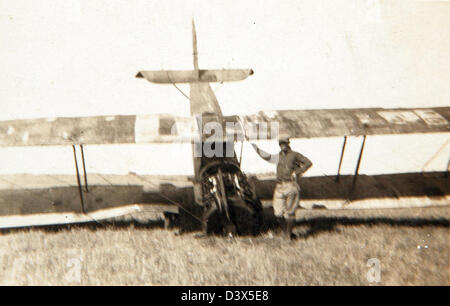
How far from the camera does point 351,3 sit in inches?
582

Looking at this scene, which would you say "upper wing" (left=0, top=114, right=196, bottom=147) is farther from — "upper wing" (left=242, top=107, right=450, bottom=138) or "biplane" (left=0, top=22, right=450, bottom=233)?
"upper wing" (left=242, top=107, right=450, bottom=138)

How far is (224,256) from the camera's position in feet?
26.0

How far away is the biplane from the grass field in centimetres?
46

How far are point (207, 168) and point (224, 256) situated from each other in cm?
200

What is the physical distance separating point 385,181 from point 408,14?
7.59m

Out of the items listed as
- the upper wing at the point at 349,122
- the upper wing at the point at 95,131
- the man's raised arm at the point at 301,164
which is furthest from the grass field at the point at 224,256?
the upper wing at the point at 349,122

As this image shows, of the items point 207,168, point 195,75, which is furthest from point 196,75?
point 207,168

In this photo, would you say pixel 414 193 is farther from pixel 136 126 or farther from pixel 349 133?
pixel 136 126

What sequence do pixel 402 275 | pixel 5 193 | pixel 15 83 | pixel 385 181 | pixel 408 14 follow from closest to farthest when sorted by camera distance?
pixel 402 275
pixel 5 193
pixel 385 181
pixel 15 83
pixel 408 14

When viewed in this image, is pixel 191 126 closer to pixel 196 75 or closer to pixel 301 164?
pixel 301 164

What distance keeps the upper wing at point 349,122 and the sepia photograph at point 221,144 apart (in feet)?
0.16

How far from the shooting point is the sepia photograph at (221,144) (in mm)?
7801

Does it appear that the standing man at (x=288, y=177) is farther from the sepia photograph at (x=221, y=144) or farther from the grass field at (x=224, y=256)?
the grass field at (x=224, y=256)
